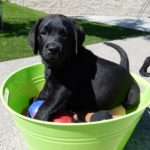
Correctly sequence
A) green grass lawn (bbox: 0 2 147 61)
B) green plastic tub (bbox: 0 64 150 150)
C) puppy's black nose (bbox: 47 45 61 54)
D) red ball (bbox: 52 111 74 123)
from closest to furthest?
green plastic tub (bbox: 0 64 150 150), puppy's black nose (bbox: 47 45 61 54), red ball (bbox: 52 111 74 123), green grass lawn (bbox: 0 2 147 61)

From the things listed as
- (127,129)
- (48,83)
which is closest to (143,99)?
(127,129)

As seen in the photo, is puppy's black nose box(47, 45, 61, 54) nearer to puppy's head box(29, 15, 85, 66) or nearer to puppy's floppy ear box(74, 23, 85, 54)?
puppy's head box(29, 15, 85, 66)

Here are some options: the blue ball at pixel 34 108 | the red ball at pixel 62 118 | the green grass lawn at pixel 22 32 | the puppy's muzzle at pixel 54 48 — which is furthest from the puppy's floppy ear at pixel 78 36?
the green grass lawn at pixel 22 32

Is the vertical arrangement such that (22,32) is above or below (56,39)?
below

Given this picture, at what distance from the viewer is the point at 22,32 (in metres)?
7.21

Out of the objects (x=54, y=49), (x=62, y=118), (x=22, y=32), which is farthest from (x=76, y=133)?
(x=22, y=32)

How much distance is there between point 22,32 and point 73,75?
4.67 metres

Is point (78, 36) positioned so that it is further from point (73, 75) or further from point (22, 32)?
point (22, 32)

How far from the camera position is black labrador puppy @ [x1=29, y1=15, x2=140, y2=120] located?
2588 mm

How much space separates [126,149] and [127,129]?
609mm

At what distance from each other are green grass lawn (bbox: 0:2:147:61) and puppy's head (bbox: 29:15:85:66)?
9.23 feet

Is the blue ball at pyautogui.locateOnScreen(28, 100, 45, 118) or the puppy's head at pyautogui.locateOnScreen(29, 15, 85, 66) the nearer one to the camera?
the puppy's head at pyautogui.locateOnScreen(29, 15, 85, 66)

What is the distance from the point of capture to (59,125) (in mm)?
2146

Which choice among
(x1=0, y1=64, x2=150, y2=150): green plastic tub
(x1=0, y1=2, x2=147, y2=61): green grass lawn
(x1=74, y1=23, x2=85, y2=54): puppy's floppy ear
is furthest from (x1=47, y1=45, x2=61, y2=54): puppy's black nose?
(x1=0, y1=2, x2=147, y2=61): green grass lawn
